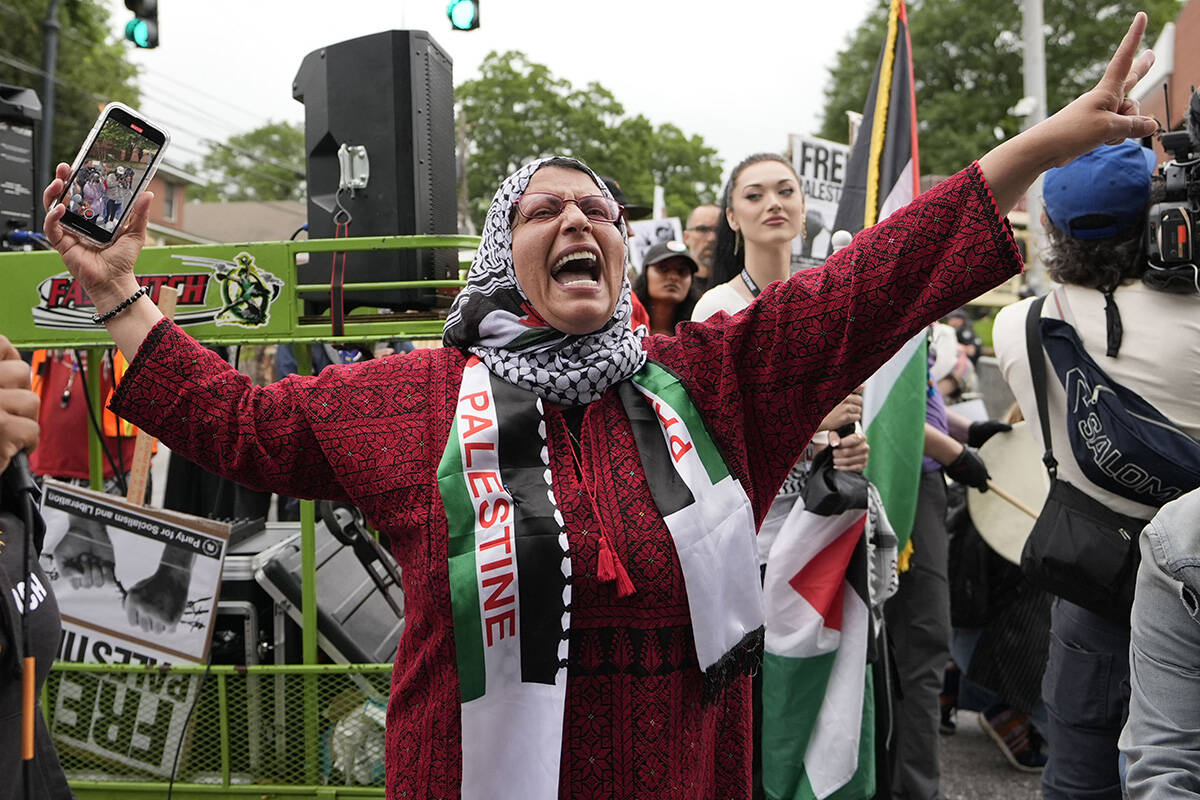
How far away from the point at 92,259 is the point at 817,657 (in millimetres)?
2356

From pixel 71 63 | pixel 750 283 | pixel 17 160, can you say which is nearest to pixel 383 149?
pixel 750 283

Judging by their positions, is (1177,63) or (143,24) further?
(1177,63)

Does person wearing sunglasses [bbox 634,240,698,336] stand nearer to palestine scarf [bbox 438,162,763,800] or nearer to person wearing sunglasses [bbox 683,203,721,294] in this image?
person wearing sunglasses [bbox 683,203,721,294]

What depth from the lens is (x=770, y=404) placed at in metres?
1.93

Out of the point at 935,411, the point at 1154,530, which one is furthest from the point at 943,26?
the point at 1154,530

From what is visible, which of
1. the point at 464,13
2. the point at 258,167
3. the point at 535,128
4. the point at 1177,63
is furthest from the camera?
the point at 258,167

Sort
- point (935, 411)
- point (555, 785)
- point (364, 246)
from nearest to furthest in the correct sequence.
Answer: point (555, 785), point (364, 246), point (935, 411)

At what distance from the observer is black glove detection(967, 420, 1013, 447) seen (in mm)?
4570

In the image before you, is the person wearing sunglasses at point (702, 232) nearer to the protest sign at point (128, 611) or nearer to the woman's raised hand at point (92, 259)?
the protest sign at point (128, 611)

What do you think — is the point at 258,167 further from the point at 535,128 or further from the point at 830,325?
the point at 830,325

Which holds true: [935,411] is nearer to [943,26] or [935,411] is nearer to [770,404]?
[770,404]

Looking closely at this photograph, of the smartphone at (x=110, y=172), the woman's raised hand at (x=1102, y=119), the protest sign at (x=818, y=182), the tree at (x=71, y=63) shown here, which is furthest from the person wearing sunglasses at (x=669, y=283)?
the tree at (x=71, y=63)

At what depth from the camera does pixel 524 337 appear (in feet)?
6.39

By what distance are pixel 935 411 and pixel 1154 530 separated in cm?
233
